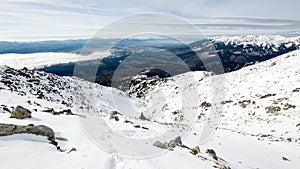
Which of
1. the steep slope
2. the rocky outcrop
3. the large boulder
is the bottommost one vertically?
the steep slope

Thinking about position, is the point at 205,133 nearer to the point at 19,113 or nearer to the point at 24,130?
the point at 19,113

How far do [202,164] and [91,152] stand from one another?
5.74 m

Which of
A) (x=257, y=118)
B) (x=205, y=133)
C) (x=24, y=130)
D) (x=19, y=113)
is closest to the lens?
(x=24, y=130)

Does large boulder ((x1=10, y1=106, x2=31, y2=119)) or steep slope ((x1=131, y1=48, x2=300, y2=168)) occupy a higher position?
large boulder ((x1=10, y1=106, x2=31, y2=119))

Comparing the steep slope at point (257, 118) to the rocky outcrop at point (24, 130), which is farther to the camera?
the steep slope at point (257, 118)

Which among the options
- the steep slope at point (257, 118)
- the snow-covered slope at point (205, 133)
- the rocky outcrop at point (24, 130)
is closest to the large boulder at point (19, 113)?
the snow-covered slope at point (205, 133)

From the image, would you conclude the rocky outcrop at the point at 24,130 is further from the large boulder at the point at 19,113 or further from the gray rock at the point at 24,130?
the large boulder at the point at 19,113

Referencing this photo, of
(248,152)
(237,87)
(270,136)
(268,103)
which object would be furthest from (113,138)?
(237,87)

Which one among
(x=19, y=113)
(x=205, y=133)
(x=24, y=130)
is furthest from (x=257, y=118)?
(x=24, y=130)

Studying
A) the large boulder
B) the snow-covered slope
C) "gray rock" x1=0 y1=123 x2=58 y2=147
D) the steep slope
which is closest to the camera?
the snow-covered slope

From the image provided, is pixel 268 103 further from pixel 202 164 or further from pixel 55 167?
pixel 55 167

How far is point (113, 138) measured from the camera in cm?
1369

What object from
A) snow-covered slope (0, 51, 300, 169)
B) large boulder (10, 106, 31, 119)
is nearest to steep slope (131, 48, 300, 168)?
snow-covered slope (0, 51, 300, 169)

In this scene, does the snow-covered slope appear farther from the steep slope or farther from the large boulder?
the large boulder
